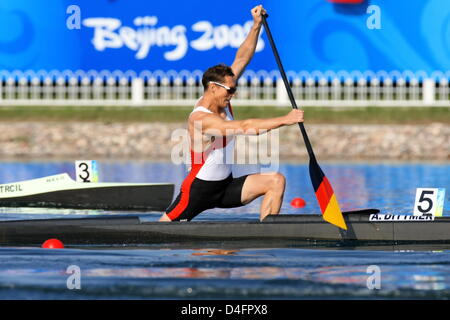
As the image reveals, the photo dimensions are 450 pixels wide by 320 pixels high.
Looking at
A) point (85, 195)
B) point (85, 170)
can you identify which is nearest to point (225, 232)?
point (85, 195)

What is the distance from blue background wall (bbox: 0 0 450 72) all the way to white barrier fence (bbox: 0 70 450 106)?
0.22 meters

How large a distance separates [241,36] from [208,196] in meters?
19.1

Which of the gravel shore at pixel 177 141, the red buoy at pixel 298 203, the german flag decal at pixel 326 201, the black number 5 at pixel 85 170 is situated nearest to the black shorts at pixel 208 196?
the german flag decal at pixel 326 201

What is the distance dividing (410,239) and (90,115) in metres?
19.5

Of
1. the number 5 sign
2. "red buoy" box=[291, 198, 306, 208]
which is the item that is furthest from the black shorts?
"red buoy" box=[291, 198, 306, 208]

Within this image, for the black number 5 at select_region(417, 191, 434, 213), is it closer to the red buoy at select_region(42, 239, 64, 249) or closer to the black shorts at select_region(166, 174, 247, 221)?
the black shorts at select_region(166, 174, 247, 221)

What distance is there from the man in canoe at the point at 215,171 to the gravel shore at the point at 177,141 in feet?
52.0

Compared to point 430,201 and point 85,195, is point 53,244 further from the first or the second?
point 85,195

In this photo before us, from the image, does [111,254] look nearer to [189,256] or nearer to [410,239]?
[189,256]

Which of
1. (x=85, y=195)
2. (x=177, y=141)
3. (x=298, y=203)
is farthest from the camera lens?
(x=177, y=141)

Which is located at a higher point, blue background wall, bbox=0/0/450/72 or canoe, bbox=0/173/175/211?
blue background wall, bbox=0/0/450/72

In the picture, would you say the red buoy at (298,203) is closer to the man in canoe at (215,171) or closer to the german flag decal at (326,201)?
the german flag decal at (326,201)

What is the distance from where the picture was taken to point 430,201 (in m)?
12.4

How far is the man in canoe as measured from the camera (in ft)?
39.8
